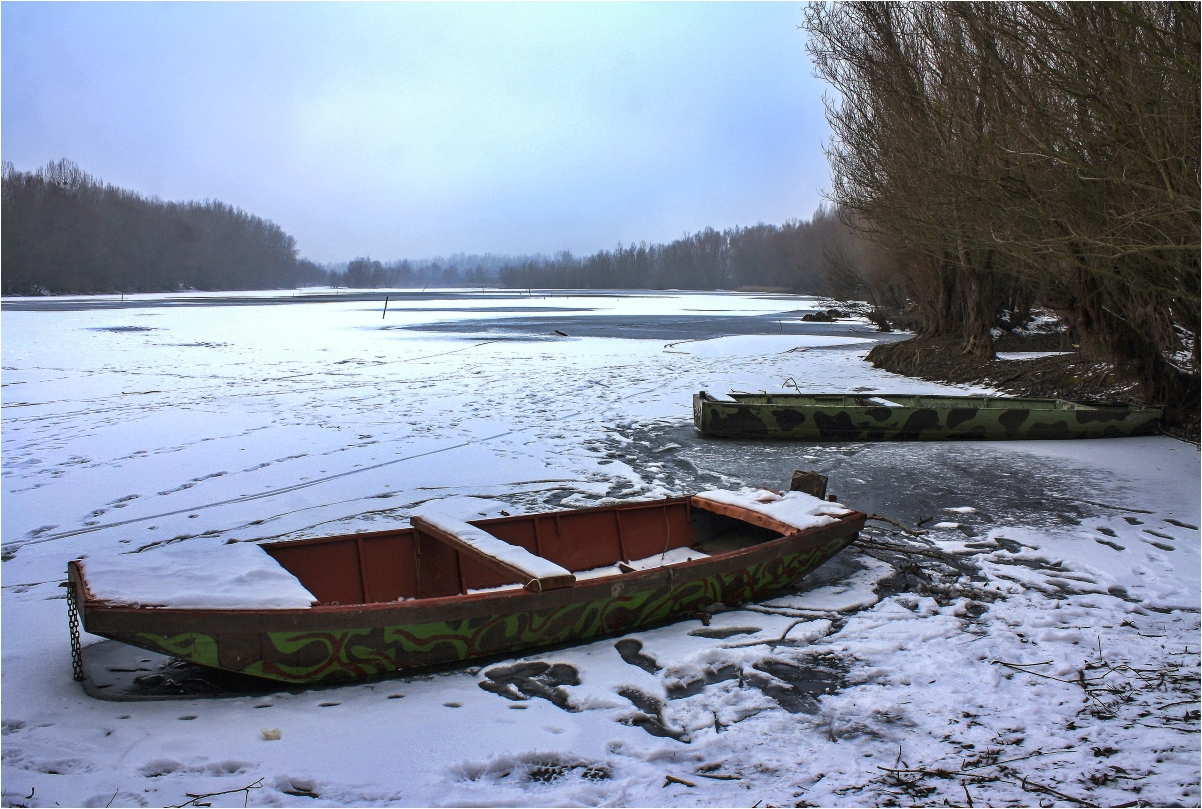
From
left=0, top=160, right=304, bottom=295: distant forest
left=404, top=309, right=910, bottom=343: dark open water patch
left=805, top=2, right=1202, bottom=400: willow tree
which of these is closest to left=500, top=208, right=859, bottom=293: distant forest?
left=0, top=160, right=304, bottom=295: distant forest

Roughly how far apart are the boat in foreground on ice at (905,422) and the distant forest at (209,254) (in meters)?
22.7

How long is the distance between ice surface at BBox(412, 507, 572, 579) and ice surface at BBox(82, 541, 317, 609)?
0.98 m

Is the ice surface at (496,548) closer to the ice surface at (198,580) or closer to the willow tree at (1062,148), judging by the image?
the ice surface at (198,580)

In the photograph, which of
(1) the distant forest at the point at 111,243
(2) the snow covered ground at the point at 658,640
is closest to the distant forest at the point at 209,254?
(1) the distant forest at the point at 111,243

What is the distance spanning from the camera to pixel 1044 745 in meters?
3.72

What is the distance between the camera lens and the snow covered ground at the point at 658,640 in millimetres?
3510

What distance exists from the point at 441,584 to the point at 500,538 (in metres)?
0.51

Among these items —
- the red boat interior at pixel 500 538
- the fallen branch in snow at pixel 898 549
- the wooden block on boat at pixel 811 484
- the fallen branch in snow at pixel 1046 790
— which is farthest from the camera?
the wooden block on boat at pixel 811 484

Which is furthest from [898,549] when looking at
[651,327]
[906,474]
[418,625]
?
[651,327]

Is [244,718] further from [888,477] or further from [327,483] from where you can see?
[888,477]

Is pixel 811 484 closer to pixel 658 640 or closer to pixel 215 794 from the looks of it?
pixel 658 640

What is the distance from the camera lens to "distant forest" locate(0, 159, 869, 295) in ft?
265

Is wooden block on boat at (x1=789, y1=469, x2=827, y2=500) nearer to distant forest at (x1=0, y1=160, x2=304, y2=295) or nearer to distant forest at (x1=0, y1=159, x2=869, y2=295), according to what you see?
distant forest at (x1=0, y1=159, x2=869, y2=295)

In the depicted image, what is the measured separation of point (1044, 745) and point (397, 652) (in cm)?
306
